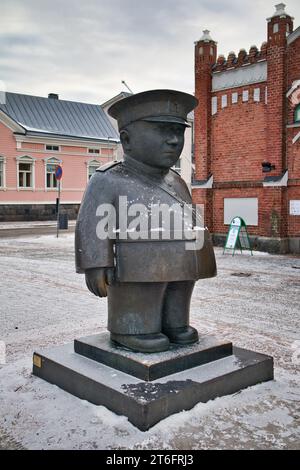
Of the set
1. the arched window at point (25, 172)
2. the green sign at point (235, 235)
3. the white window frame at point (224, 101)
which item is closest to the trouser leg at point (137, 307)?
the green sign at point (235, 235)

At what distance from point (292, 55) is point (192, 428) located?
11.4 metres

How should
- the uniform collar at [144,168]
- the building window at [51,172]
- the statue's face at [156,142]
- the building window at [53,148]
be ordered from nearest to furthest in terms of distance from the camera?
1. the statue's face at [156,142]
2. the uniform collar at [144,168]
3. the building window at [53,148]
4. the building window at [51,172]

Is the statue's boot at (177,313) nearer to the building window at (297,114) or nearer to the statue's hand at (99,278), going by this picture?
the statue's hand at (99,278)

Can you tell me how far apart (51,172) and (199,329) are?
82.5 ft

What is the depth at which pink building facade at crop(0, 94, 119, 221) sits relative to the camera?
27125 mm

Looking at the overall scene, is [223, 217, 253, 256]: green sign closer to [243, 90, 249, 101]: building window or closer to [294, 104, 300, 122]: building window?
[294, 104, 300, 122]: building window

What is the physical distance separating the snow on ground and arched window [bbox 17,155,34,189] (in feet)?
61.1

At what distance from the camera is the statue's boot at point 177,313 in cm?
366

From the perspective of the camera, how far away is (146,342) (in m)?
3.44

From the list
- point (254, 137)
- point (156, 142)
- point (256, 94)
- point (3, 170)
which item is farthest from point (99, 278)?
point (3, 170)

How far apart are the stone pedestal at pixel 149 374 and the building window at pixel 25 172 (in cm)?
2523

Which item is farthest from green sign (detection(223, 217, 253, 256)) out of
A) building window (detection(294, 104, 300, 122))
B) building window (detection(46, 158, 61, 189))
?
building window (detection(46, 158, 61, 189))

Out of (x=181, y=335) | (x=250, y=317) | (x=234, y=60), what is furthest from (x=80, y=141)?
(x=181, y=335)

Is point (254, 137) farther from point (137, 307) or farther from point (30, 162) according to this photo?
point (30, 162)
